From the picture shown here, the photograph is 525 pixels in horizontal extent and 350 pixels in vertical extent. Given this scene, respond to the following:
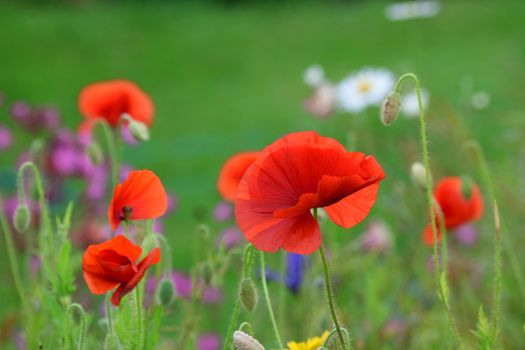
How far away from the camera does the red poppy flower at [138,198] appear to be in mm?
940

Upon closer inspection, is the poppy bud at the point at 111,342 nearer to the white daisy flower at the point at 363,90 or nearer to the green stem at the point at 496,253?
the green stem at the point at 496,253

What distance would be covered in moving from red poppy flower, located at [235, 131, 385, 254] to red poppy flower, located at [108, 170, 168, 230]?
0.32ft

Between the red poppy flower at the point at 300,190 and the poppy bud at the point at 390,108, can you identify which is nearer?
the red poppy flower at the point at 300,190

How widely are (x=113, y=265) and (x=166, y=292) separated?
273 millimetres

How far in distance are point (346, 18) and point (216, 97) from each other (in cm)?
288

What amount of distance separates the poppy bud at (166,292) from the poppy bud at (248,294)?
170 millimetres

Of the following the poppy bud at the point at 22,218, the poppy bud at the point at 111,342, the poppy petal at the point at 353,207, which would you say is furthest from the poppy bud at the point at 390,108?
the poppy bud at the point at 22,218

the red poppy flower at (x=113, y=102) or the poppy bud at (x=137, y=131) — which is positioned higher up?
the red poppy flower at (x=113, y=102)

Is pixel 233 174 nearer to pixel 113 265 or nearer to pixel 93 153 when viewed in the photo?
pixel 93 153

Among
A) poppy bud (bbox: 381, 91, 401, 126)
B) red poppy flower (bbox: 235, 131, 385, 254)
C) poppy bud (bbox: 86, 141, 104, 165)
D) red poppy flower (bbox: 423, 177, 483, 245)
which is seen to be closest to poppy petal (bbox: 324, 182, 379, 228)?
red poppy flower (bbox: 235, 131, 385, 254)

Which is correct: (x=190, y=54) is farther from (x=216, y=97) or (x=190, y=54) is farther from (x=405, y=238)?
(x=405, y=238)

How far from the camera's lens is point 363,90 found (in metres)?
2.75

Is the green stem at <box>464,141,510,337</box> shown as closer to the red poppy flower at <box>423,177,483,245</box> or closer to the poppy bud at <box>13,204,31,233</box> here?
the red poppy flower at <box>423,177,483,245</box>

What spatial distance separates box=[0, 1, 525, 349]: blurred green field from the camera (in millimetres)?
4266
